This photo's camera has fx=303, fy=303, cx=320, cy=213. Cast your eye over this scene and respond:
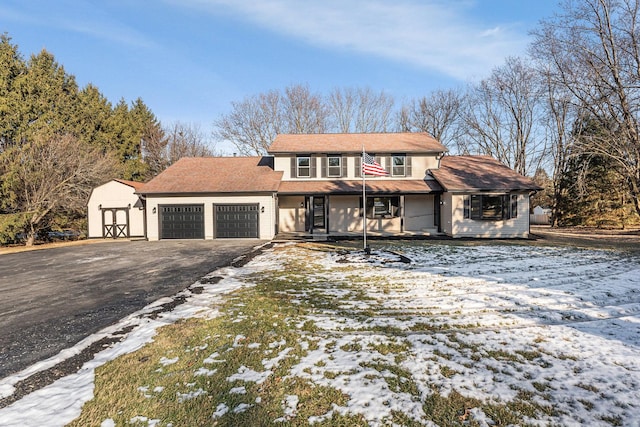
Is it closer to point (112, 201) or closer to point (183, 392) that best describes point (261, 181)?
point (112, 201)

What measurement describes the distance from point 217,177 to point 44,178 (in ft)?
31.8

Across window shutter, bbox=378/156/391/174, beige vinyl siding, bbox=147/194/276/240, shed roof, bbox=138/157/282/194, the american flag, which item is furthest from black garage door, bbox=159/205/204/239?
window shutter, bbox=378/156/391/174

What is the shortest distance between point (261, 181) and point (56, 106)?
19.2 m

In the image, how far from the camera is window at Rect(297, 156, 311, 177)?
18344mm

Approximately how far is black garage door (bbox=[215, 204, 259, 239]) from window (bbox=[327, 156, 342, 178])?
196 inches

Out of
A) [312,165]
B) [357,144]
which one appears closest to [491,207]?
[357,144]

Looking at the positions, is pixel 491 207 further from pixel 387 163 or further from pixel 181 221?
pixel 181 221

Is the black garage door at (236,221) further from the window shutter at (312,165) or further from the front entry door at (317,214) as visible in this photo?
the window shutter at (312,165)

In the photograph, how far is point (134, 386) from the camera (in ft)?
9.87

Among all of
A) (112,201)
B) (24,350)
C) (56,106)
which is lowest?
(24,350)

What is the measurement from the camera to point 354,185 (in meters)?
17.5

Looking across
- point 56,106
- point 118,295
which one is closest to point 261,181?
point 118,295

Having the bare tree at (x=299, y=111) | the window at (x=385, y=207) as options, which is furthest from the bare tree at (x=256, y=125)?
the window at (x=385, y=207)

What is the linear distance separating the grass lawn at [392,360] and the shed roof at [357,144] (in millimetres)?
12471
